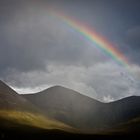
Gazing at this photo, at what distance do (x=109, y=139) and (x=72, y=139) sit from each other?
22414 mm

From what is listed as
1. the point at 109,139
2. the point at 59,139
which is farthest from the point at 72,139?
the point at 109,139

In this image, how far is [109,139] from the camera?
146375 mm

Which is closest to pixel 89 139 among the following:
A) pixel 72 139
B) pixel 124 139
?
pixel 72 139

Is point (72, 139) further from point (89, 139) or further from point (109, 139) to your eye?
point (109, 139)

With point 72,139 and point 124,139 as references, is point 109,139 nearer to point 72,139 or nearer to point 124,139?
point 124,139

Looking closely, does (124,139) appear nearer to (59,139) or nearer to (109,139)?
(109,139)

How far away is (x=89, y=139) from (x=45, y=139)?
25.3 meters

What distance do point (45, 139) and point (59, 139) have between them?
811 cm

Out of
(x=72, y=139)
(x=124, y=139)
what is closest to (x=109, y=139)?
(x=124, y=139)

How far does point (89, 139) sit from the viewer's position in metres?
142

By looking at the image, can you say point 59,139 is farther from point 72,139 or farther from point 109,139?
point 109,139

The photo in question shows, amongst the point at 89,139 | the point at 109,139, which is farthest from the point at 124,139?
the point at 89,139

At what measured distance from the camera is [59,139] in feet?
470

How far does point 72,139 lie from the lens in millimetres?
142250
